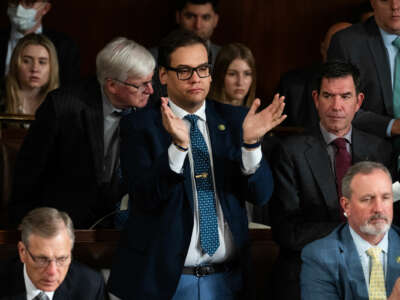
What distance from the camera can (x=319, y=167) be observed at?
317 centimetres

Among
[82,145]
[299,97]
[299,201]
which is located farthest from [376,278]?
[299,97]

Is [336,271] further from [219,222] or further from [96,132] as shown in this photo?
[96,132]

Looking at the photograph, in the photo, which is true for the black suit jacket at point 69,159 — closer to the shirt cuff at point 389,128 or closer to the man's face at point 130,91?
the man's face at point 130,91

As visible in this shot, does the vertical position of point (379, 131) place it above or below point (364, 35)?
below

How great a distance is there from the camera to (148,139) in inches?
108

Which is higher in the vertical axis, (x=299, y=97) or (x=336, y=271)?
(x=299, y=97)

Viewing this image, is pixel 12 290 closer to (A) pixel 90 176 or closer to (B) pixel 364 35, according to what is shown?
(A) pixel 90 176

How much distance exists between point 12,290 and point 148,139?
673 mm

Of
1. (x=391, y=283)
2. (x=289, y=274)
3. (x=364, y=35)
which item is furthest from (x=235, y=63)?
(x=391, y=283)

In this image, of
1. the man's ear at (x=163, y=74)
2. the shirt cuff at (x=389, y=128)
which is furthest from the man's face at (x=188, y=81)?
the shirt cuff at (x=389, y=128)

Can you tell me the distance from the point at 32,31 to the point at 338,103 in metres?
2.28

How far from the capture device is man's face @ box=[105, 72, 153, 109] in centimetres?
348

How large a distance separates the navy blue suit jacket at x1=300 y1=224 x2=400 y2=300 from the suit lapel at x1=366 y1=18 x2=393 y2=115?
0.92 meters

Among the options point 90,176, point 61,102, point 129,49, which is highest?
point 129,49
